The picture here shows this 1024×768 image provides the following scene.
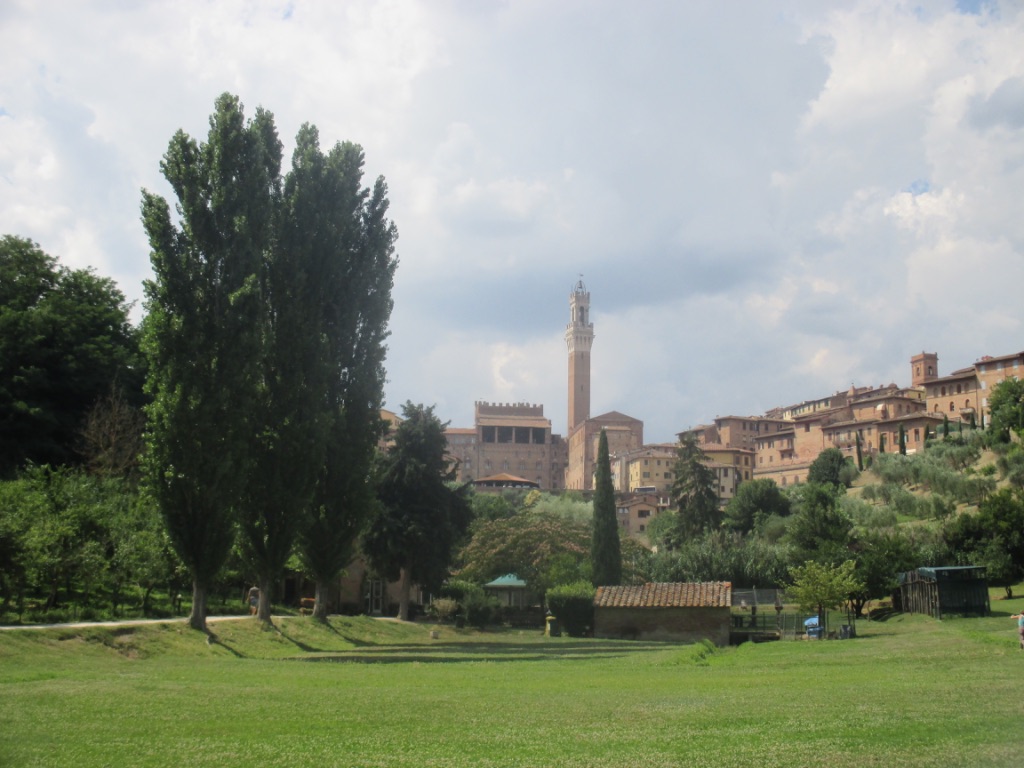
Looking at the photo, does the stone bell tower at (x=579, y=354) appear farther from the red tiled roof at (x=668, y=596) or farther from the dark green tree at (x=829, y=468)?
the red tiled roof at (x=668, y=596)

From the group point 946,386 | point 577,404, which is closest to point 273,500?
point 946,386

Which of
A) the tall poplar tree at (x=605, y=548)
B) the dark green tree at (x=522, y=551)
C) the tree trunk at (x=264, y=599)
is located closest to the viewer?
the tree trunk at (x=264, y=599)

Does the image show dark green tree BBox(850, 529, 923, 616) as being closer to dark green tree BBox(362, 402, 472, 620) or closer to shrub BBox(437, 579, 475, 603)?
shrub BBox(437, 579, 475, 603)

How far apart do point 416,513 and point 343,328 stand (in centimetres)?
1424

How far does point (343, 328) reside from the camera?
3053 cm

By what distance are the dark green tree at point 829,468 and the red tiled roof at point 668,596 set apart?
60622mm

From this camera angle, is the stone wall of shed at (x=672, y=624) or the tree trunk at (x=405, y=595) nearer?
the stone wall of shed at (x=672, y=624)

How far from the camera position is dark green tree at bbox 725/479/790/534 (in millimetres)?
82812

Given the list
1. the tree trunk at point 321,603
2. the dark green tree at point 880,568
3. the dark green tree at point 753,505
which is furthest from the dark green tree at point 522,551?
the dark green tree at point 753,505

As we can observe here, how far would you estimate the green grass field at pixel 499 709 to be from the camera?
8.76m

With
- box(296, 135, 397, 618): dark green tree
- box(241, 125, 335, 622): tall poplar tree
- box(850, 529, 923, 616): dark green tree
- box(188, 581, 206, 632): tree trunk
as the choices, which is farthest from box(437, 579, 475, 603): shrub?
box(188, 581, 206, 632): tree trunk

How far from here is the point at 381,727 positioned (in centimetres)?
1022

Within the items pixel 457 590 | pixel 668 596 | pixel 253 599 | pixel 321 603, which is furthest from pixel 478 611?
pixel 321 603

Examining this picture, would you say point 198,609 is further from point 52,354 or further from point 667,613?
point 52,354
